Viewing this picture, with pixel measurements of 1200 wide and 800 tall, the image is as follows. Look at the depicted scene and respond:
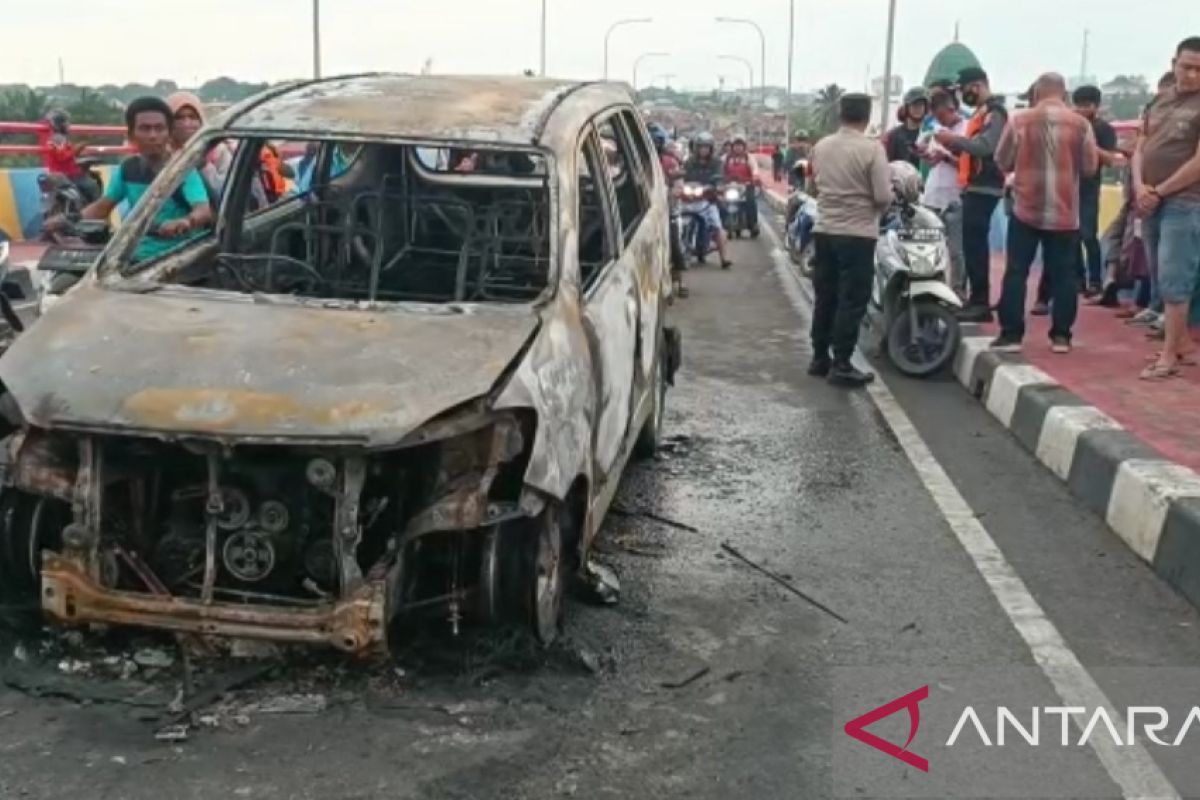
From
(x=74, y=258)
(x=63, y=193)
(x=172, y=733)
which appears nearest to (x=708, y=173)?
(x=63, y=193)

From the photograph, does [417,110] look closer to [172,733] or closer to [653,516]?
[653,516]

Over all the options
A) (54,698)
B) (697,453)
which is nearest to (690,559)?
(697,453)

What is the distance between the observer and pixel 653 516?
597cm

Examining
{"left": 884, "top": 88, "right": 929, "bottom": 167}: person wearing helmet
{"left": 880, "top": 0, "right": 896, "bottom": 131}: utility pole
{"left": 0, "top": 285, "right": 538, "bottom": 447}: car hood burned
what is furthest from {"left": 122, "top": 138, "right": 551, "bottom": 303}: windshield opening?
{"left": 880, "top": 0, "right": 896, "bottom": 131}: utility pole

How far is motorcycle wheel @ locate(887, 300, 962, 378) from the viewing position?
915 cm

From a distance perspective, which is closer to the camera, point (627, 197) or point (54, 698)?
point (54, 698)

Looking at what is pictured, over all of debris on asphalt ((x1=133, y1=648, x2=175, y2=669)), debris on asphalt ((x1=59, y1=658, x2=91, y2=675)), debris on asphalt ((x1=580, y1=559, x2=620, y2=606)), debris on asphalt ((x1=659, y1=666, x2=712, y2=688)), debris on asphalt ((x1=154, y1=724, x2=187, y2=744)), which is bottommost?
debris on asphalt ((x1=154, y1=724, x2=187, y2=744))

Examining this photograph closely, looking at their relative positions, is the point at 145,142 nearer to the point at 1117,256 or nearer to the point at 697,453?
the point at 697,453

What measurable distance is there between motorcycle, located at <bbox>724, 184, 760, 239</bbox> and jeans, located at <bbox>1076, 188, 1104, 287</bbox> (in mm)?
7145

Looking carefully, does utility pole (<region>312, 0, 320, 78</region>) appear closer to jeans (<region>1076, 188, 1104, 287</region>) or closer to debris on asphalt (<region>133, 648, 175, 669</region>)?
jeans (<region>1076, 188, 1104, 287</region>)

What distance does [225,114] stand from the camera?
5445 mm

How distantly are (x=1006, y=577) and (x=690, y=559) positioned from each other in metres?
1.19

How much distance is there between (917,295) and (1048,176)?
111 cm

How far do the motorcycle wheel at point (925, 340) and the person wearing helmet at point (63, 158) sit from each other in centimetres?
1030
